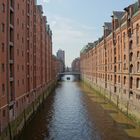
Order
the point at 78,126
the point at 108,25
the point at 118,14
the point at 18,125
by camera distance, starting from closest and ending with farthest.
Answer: the point at 18,125
the point at 78,126
the point at 118,14
the point at 108,25

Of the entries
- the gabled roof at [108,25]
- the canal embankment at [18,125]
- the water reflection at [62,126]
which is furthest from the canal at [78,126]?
the gabled roof at [108,25]

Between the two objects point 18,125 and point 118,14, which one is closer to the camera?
point 18,125

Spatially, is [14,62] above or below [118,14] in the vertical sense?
below

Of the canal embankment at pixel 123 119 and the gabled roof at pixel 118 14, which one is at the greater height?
the gabled roof at pixel 118 14

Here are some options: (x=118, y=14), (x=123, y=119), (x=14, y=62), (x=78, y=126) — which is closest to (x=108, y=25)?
(x=118, y=14)

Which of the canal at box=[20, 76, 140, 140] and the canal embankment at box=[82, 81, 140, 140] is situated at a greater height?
the canal embankment at box=[82, 81, 140, 140]

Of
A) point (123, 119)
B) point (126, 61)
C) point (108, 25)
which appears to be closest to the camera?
point (123, 119)

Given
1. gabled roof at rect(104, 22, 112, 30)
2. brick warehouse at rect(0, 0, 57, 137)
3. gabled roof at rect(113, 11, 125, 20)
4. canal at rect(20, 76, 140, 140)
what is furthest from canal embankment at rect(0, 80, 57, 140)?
gabled roof at rect(104, 22, 112, 30)

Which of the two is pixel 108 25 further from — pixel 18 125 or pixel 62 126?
pixel 18 125

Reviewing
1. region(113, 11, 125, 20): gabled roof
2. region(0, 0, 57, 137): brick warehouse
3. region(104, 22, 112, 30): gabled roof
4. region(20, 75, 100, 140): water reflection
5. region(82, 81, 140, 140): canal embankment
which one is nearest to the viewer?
region(0, 0, 57, 137): brick warehouse

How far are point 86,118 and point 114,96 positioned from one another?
12551 mm

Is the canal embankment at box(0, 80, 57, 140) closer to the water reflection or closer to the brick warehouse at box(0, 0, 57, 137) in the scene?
the brick warehouse at box(0, 0, 57, 137)

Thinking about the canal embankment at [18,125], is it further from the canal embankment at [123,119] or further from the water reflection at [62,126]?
the canal embankment at [123,119]

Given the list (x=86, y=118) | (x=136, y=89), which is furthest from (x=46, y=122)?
(x=136, y=89)
